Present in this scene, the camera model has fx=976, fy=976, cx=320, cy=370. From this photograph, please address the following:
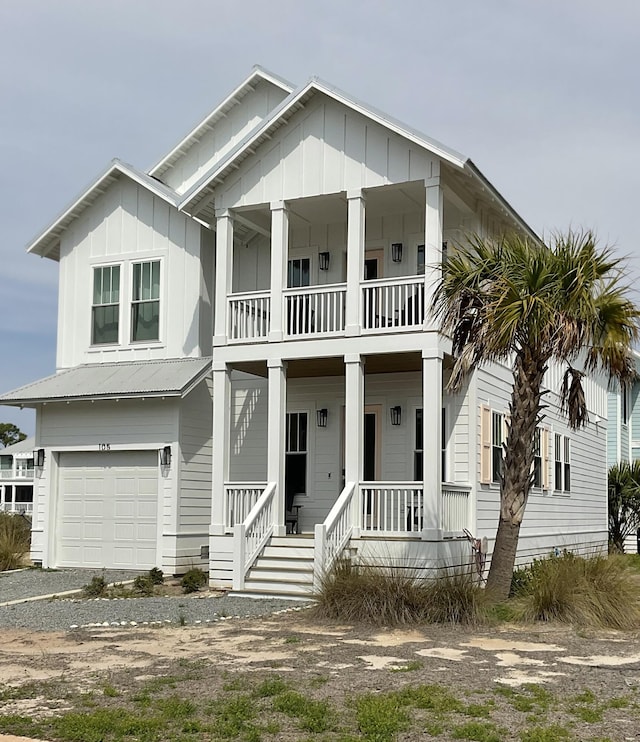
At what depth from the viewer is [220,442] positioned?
1739 cm

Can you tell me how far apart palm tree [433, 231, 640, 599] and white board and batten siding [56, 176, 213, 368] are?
23.9 ft

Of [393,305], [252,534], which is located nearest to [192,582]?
[252,534]

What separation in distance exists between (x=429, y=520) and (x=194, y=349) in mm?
6870

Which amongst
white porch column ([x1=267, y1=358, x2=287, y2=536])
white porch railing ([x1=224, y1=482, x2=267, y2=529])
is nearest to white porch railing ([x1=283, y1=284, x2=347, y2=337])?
white porch column ([x1=267, y1=358, x2=287, y2=536])

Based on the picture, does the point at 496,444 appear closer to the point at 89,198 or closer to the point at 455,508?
the point at 455,508

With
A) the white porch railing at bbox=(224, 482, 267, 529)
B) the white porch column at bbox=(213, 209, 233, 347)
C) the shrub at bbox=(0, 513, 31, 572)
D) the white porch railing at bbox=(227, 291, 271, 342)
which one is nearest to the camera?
the white porch railing at bbox=(224, 482, 267, 529)

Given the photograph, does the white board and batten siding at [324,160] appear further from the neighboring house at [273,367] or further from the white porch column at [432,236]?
the white porch column at [432,236]

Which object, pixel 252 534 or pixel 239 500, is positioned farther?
pixel 239 500

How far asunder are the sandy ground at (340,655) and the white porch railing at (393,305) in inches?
225

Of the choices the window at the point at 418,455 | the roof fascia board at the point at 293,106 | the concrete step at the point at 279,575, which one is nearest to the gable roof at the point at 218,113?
the roof fascia board at the point at 293,106

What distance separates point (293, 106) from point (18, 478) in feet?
126

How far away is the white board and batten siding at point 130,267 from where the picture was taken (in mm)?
20188

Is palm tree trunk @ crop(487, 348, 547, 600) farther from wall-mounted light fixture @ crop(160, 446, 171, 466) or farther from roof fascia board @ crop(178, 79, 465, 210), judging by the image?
wall-mounted light fixture @ crop(160, 446, 171, 466)

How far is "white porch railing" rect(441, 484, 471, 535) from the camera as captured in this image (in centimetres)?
1603
